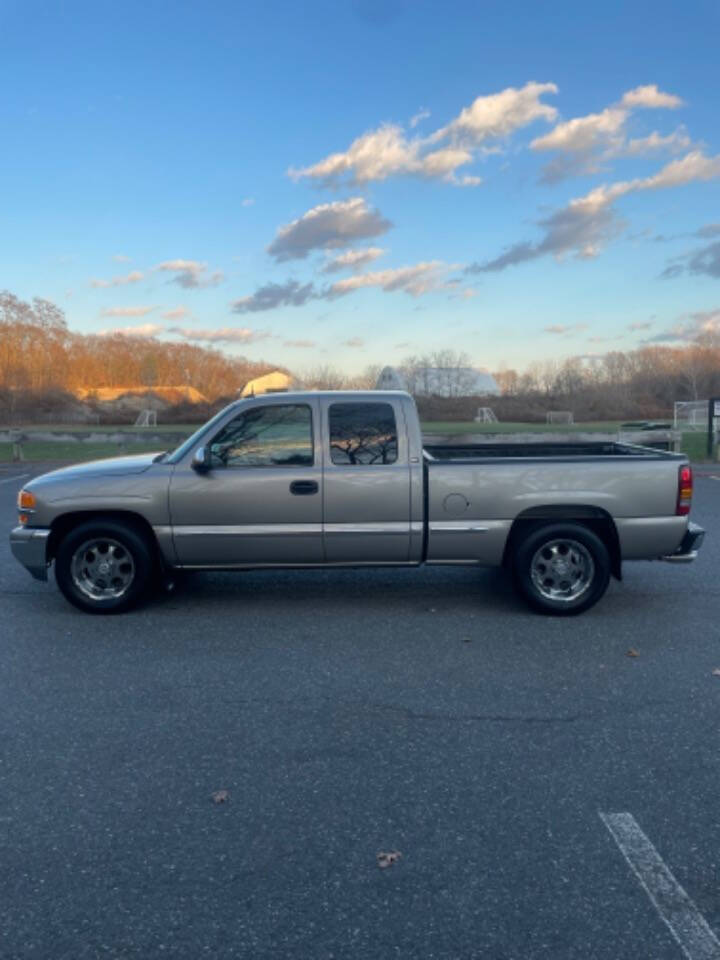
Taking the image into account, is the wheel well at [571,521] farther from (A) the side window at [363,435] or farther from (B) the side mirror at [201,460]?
(B) the side mirror at [201,460]

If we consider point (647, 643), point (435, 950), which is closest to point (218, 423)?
point (647, 643)

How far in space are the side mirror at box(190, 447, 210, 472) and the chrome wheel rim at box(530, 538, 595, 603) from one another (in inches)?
111

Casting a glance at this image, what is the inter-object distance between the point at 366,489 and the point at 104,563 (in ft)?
7.40

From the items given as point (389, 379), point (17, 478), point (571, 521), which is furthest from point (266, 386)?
point (389, 379)

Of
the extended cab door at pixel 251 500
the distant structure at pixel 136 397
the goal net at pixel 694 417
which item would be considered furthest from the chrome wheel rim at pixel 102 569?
the distant structure at pixel 136 397

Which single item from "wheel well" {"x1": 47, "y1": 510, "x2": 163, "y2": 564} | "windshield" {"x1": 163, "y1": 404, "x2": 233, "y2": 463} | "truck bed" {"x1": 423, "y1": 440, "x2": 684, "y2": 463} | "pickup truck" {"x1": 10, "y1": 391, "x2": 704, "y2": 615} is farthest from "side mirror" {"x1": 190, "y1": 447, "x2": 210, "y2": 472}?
"truck bed" {"x1": 423, "y1": 440, "x2": 684, "y2": 463}

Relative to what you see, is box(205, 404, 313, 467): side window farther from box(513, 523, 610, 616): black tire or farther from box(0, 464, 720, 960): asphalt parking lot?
box(513, 523, 610, 616): black tire

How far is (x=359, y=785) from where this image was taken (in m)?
3.64

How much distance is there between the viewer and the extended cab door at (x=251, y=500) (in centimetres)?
634

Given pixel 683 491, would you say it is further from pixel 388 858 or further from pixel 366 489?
pixel 388 858

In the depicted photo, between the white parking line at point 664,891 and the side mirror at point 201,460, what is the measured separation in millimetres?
4057

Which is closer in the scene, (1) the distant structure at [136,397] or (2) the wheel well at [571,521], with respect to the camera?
(2) the wheel well at [571,521]

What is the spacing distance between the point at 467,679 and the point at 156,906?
8.58 ft

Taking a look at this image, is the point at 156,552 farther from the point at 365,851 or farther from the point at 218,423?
the point at 365,851
